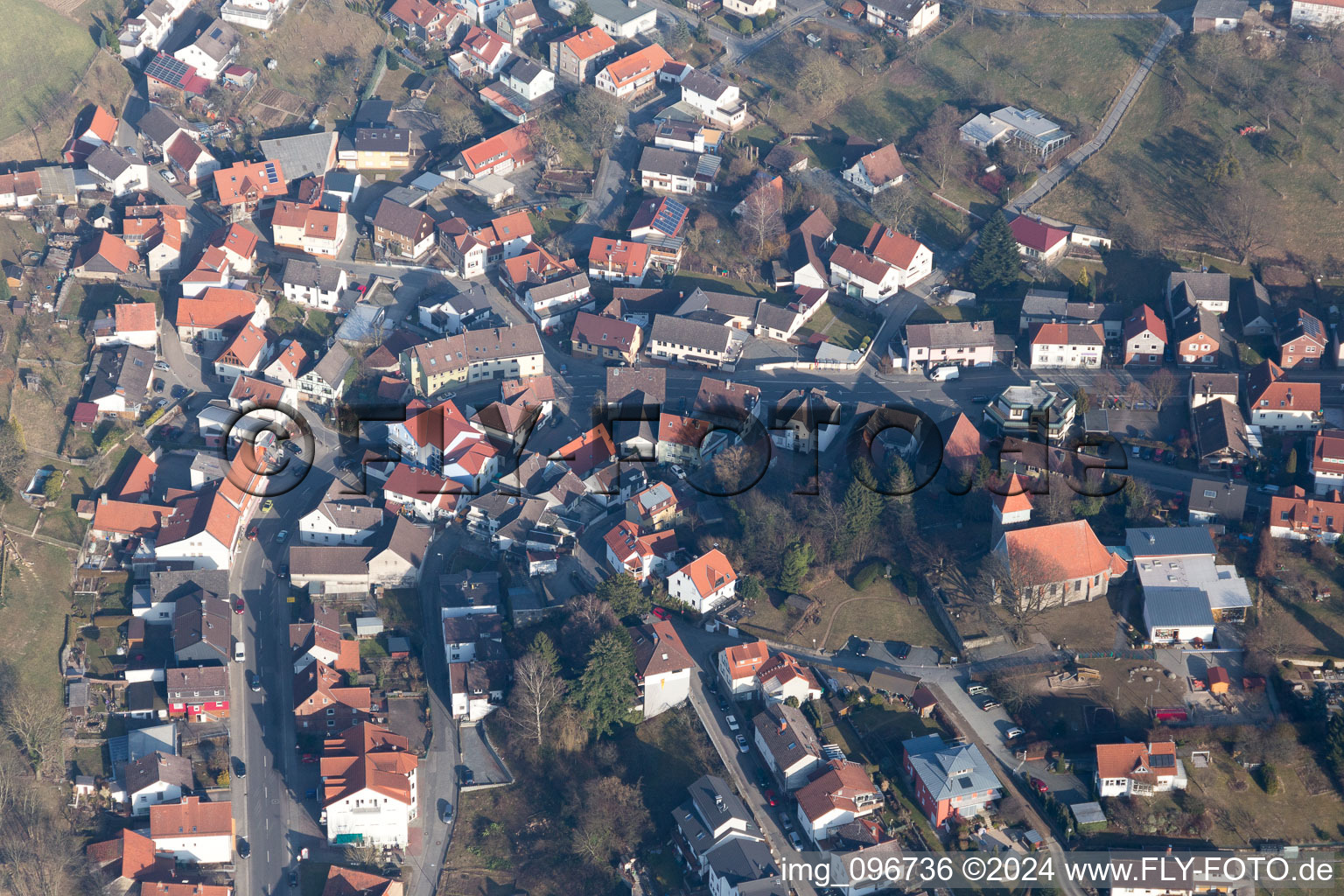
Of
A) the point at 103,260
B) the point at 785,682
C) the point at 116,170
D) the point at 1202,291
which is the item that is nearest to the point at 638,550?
the point at 785,682

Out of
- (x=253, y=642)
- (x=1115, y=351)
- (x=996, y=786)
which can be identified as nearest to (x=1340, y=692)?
(x=996, y=786)

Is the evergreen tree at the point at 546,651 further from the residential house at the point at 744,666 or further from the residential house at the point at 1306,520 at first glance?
the residential house at the point at 1306,520

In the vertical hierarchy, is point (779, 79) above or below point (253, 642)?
above

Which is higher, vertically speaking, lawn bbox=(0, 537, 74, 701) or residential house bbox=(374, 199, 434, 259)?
residential house bbox=(374, 199, 434, 259)

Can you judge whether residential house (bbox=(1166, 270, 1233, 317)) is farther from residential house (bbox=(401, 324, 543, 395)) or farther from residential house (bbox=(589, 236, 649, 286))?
residential house (bbox=(401, 324, 543, 395))

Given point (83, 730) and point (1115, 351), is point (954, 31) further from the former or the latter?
point (83, 730)

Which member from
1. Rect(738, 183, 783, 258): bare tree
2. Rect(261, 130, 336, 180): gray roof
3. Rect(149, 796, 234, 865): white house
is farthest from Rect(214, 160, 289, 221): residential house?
Rect(149, 796, 234, 865): white house

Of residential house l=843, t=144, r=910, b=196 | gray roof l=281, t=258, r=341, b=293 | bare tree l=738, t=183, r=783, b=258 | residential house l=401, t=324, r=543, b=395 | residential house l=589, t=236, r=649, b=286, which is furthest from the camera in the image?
residential house l=843, t=144, r=910, b=196
